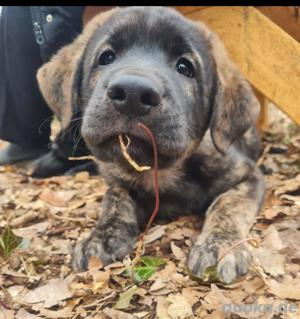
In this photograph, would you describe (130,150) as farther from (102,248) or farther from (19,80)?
(19,80)

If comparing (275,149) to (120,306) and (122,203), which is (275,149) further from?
(120,306)

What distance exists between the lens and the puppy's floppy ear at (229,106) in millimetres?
3312

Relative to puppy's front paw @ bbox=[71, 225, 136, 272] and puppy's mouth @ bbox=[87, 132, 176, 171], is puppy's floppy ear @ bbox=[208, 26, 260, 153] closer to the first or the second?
puppy's mouth @ bbox=[87, 132, 176, 171]

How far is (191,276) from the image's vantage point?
2.57 m

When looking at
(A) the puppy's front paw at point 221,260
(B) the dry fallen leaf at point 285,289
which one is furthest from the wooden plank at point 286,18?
(B) the dry fallen leaf at point 285,289

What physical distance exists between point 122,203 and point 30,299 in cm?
97

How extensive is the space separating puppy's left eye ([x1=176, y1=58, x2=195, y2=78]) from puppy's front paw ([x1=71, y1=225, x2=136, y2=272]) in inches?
42.1

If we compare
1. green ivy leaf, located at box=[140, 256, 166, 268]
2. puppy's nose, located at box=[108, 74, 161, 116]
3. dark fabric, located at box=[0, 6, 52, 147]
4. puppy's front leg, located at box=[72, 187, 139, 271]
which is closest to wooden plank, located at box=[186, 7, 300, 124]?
puppy's front leg, located at box=[72, 187, 139, 271]

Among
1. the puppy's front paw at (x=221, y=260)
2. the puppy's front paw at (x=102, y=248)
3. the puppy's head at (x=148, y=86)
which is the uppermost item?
the puppy's head at (x=148, y=86)

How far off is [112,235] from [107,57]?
44.8 inches

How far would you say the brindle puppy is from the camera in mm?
2621

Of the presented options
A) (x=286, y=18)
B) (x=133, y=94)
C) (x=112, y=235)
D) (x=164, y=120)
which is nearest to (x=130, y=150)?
(x=164, y=120)

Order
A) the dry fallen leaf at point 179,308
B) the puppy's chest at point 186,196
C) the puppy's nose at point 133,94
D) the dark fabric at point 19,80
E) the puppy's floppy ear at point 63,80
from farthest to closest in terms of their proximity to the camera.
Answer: the dark fabric at point 19,80, the puppy's floppy ear at point 63,80, the puppy's chest at point 186,196, the puppy's nose at point 133,94, the dry fallen leaf at point 179,308

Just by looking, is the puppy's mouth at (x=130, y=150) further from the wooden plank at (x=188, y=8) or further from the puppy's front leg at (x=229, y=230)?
the wooden plank at (x=188, y=8)
